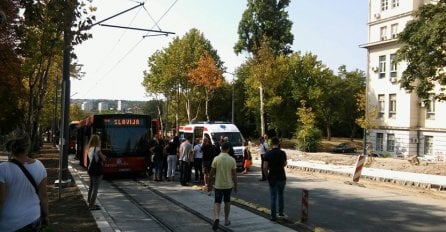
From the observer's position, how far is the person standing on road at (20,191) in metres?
5.45

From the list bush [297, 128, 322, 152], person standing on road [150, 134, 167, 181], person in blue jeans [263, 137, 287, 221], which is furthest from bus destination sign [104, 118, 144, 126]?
bush [297, 128, 322, 152]

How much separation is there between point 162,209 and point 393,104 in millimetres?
43630

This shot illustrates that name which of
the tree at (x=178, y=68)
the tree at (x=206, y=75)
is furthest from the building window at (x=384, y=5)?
the tree at (x=178, y=68)

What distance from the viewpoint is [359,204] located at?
14.7 m

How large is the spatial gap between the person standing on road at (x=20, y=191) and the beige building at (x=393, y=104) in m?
45.4

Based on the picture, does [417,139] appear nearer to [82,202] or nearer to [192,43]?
[192,43]

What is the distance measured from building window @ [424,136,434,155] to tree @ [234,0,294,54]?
19819 mm

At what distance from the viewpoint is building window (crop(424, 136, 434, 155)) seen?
48644mm

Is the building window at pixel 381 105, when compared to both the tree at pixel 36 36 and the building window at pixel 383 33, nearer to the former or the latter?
the building window at pixel 383 33

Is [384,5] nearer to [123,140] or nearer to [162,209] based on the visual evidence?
[123,140]

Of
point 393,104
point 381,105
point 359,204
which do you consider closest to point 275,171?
point 359,204

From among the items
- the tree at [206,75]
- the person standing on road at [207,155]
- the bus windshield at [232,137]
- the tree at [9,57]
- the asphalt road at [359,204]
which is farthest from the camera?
the tree at [206,75]

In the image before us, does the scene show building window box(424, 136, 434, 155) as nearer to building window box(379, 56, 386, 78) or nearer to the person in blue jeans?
building window box(379, 56, 386, 78)

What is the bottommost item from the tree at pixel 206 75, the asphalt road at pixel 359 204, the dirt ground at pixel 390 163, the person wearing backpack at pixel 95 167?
the asphalt road at pixel 359 204
